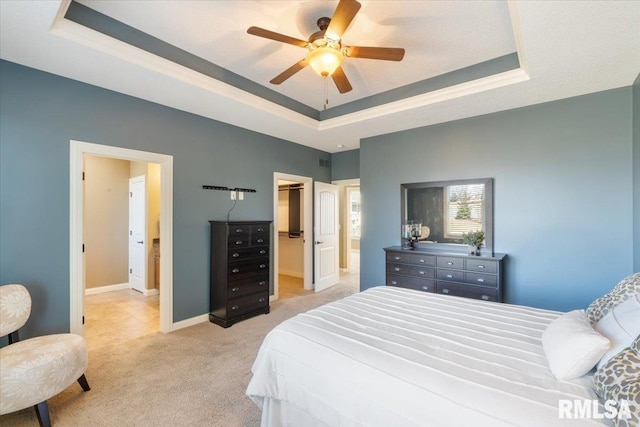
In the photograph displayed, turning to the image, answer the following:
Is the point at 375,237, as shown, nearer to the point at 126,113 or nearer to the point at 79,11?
the point at 126,113

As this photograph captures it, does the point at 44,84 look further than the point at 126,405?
Yes

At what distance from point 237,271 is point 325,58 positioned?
2.76m

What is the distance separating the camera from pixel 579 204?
122 inches

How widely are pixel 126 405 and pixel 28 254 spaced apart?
5.40 feet

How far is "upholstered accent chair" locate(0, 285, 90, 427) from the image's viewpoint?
1727 millimetres

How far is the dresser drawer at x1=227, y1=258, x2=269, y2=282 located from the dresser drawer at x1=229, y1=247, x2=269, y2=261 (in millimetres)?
58

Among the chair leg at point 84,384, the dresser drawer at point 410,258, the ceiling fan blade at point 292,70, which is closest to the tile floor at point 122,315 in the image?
the chair leg at point 84,384

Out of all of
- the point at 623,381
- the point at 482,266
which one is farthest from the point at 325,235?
the point at 623,381

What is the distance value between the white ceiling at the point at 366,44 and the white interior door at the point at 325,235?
7.41ft

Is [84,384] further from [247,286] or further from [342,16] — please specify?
[342,16]

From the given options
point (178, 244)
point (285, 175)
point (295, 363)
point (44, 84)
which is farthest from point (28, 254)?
point (285, 175)

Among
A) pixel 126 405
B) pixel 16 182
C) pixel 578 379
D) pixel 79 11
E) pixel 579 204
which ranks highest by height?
pixel 79 11

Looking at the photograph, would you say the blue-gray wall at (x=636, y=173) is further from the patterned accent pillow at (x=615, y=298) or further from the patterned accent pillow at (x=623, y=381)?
the patterned accent pillow at (x=623, y=381)

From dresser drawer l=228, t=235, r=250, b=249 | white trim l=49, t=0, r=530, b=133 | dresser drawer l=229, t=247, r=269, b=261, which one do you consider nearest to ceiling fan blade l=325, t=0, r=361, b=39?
white trim l=49, t=0, r=530, b=133
